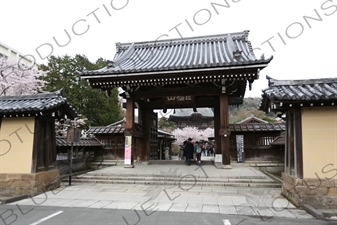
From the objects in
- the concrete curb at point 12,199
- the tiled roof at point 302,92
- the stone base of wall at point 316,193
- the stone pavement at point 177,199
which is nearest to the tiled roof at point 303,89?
the tiled roof at point 302,92

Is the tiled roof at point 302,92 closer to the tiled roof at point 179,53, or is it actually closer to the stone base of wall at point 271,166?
the tiled roof at point 179,53

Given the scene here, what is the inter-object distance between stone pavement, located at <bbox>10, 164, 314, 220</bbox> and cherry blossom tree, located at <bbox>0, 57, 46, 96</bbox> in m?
12.1

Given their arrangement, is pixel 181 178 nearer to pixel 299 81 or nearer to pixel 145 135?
pixel 299 81

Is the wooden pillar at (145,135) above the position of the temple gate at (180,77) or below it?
below

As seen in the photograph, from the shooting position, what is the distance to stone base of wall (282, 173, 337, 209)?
6154 mm

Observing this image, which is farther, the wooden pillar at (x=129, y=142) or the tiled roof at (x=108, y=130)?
the tiled roof at (x=108, y=130)

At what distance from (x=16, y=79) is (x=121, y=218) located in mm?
16855

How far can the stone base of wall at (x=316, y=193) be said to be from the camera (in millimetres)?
6154

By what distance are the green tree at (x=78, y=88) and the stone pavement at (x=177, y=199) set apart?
563 inches

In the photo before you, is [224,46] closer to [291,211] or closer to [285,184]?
[285,184]

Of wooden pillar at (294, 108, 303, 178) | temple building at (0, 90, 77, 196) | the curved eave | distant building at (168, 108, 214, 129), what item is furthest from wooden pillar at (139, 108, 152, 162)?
distant building at (168, 108, 214, 129)

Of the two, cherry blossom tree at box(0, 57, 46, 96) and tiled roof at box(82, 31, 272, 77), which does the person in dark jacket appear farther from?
cherry blossom tree at box(0, 57, 46, 96)

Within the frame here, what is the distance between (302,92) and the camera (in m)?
6.67

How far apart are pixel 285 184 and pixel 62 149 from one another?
31.4 ft
